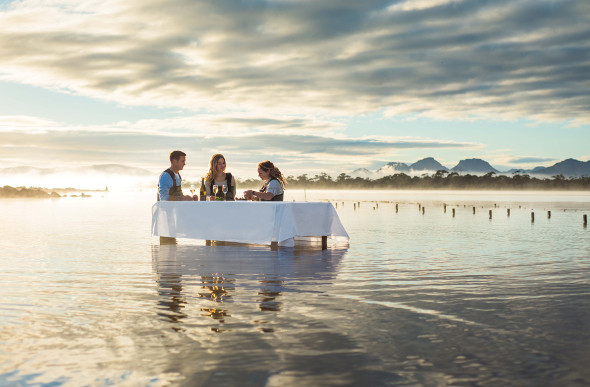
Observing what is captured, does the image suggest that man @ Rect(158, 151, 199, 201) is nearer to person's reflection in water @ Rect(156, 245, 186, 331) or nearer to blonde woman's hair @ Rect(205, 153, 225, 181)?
blonde woman's hair @ Rect(205, 153, 225, 181)

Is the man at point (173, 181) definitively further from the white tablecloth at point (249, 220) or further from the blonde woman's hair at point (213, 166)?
the blonde woman's hair at point (213, 166)

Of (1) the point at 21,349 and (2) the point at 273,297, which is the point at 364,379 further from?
(2) the point at 273,297

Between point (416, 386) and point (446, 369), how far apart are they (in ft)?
1.68

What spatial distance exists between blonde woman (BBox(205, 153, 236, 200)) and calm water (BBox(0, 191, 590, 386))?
6.70 feet

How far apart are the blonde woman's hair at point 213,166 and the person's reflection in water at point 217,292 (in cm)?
412

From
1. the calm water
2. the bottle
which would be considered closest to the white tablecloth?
the bottle

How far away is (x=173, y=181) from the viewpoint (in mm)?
14414

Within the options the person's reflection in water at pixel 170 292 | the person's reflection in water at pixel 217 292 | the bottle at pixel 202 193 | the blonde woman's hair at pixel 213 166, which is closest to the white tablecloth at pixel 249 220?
the bottle at pixel 202 193

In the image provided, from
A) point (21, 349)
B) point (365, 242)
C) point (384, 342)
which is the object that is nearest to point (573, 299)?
point (384, 342)

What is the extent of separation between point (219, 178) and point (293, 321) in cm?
804

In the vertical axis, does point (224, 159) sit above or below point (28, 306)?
above

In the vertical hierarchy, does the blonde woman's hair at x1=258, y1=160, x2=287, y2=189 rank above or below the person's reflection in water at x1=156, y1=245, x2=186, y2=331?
above

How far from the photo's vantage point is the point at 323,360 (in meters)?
4.82

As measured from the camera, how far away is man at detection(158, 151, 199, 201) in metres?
14.0
